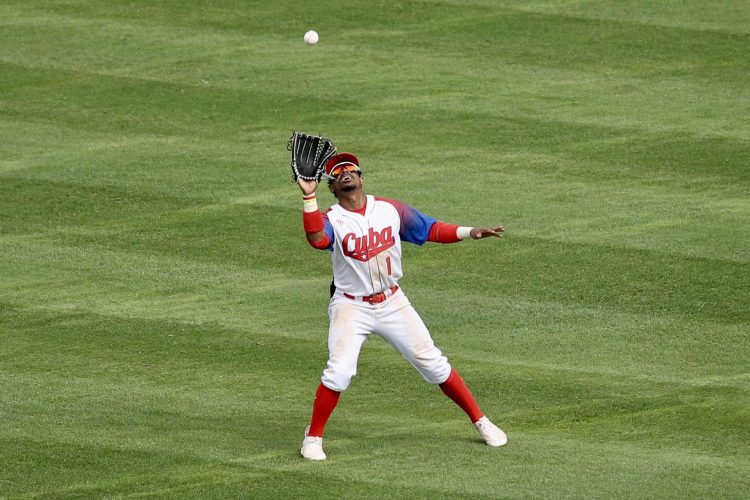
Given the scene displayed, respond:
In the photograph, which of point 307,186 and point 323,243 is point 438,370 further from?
point 307,186

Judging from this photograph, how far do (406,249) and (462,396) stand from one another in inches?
175

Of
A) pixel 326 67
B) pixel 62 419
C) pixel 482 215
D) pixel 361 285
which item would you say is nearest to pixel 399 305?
pixel 361 285

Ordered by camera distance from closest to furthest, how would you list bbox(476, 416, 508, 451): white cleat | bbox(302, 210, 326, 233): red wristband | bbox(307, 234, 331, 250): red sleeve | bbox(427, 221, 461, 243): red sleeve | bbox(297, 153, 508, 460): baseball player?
bbox(302, 210, 326, 233): red wristband → bbox(307, 234, 331, 250): red sleeve → bbox(297, 153, 508, 460): baseball player → bbox(476, 416, 508, 451): white cleat → bbox(427, 221, 461, 243): red sleeve

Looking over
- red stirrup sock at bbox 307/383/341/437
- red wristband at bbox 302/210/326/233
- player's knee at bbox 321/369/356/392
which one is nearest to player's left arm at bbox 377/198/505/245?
red wristband at bbox 302/210/326/233

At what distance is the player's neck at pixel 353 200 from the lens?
8.48 metres

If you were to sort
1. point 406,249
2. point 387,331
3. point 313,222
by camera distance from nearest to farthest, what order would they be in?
point 313,222 < point 387,331 < point 406,249

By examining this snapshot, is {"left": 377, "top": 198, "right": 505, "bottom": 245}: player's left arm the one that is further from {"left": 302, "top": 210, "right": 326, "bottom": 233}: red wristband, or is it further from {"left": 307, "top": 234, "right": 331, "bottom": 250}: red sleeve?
{"left": 302, "top": 210, "right": 326, "bottom": 233}: red wristband

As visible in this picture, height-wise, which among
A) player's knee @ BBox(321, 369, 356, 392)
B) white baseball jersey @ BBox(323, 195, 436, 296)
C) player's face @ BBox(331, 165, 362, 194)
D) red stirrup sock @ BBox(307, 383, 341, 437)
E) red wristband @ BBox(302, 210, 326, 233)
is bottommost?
red stirrup sock @ BBox(307, 383, 341, 437)

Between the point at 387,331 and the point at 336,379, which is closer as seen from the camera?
the point at 336,379

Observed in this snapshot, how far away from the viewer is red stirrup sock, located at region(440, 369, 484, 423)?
8500 millimetres

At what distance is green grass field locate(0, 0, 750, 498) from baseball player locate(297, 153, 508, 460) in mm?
294

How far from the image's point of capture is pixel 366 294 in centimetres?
844

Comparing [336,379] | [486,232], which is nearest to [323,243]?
[336,379]

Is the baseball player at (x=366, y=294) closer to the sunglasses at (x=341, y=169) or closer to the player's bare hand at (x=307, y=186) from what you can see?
the sunglasses at (x=341, y=169)
